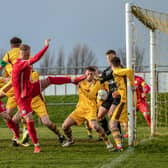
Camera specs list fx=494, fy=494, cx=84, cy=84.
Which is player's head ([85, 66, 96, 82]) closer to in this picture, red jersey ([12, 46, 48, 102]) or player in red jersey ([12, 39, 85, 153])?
player in red jersey ([12, 39, 85, 153])

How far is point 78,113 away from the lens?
1004 centimetres

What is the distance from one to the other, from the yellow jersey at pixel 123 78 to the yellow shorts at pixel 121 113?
0.43 ft

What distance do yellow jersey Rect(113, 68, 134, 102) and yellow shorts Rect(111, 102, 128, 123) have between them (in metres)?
0.13

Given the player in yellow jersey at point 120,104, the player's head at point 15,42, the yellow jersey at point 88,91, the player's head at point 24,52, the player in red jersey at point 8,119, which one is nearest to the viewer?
the player's head at point 24,52

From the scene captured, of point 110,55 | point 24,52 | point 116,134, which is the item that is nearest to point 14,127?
point 24,52

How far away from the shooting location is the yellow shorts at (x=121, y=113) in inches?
379

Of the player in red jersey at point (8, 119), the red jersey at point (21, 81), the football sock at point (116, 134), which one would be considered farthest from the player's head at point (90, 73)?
the player in red jersey at point (8, 119)

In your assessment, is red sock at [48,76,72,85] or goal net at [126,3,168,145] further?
goal net at [126,3,168,145]

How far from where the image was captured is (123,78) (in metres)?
9.66

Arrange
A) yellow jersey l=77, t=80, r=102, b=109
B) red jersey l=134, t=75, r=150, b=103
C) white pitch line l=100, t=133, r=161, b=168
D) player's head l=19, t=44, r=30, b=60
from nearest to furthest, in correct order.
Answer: white pitch line l=100, t=133, r=161, b=168
player's head l=19, t=44, r=30, b=60
yellow jersey l=77, t=80, r=102, b=109
red jersey l=134, t=75, r=150, b=103

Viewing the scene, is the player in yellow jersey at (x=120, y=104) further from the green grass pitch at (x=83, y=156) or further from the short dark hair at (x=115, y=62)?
the green grass pitch at (x=83, y=156)

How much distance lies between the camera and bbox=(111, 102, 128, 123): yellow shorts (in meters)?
9.62

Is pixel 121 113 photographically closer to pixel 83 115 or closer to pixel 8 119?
pixel 83 115

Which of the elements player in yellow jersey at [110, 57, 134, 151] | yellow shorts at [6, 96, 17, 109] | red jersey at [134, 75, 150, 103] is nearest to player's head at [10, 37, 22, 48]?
yellow shorts at [6, 96, 17, 109]
